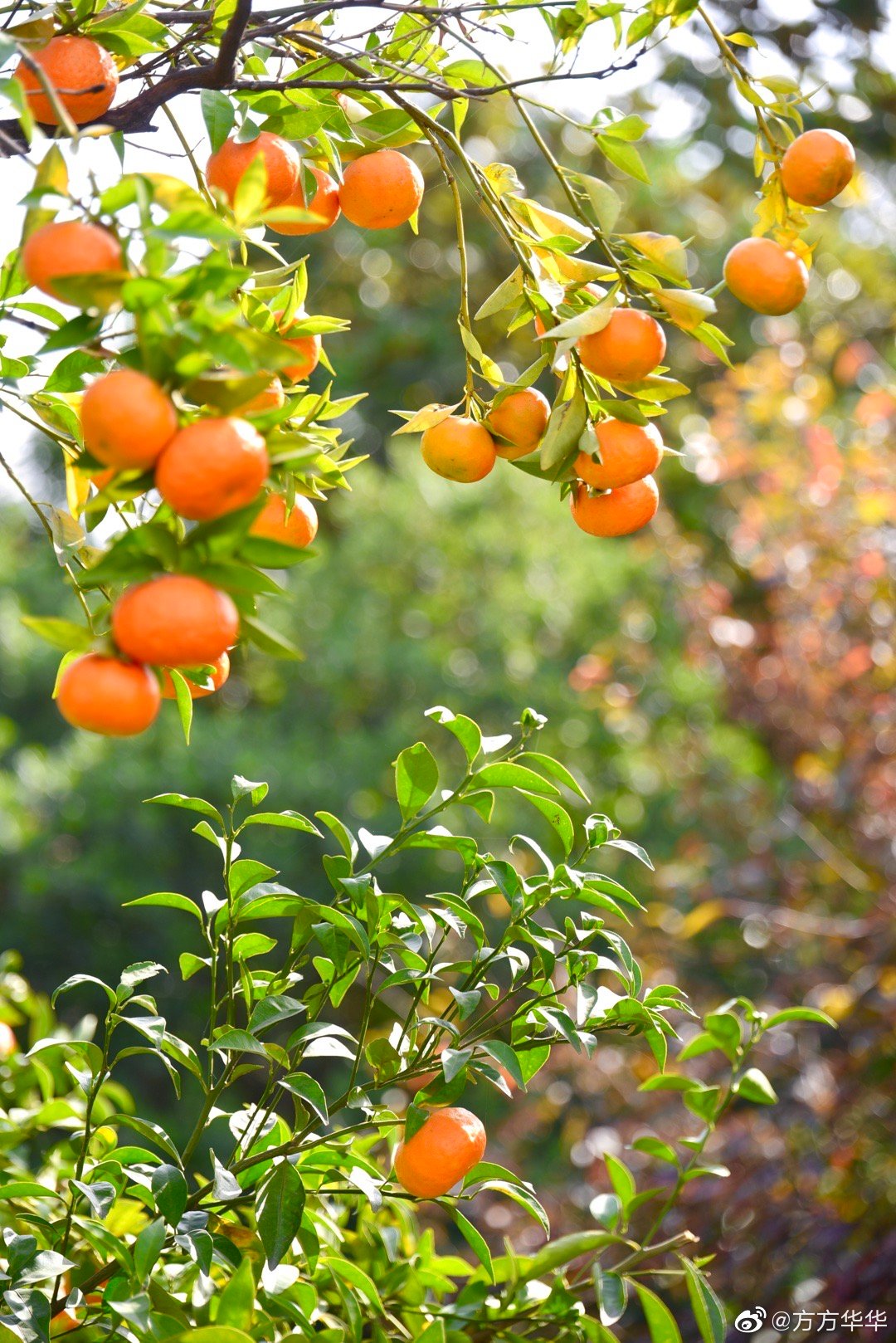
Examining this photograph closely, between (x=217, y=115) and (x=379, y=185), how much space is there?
0.14 meters

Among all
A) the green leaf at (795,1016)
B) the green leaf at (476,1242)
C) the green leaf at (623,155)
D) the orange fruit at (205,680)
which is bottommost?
the green leaf at (476,1242)

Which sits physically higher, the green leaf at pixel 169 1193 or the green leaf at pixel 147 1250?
the green leaf at pixel 147 1250

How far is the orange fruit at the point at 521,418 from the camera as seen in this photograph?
65 centimetres

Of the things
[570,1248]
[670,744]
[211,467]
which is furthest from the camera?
[670,744]

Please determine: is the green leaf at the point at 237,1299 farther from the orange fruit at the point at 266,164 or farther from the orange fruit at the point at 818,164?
the orange fruit at the point at 818,164

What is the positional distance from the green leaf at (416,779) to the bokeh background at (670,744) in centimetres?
92

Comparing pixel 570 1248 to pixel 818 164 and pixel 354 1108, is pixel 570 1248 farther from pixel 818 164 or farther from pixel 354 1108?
pixel 818 164

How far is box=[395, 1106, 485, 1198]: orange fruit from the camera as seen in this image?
61cm

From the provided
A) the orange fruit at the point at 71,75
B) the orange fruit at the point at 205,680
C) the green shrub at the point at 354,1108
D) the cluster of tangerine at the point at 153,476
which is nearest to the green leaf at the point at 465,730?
the green shrub at the point at 354,1108

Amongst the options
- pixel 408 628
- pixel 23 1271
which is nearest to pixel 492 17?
pixel 23 1271

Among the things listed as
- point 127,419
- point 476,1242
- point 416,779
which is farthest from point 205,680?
point 476,1242

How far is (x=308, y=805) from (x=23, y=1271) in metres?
2.11

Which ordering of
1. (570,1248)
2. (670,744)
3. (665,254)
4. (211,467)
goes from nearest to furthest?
(211,467) < (570,1248) < (665,254) < (670,744)

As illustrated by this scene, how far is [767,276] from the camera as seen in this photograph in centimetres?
67
